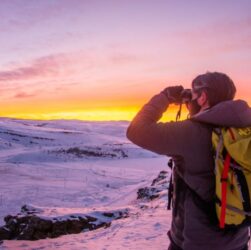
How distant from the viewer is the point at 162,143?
8.98ft

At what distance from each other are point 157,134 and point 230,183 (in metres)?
0.55

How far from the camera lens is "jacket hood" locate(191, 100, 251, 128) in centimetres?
273

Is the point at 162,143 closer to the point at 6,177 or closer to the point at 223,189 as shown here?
the point at 223,189

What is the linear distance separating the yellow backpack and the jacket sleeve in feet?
0.80

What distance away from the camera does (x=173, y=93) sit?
2996mm

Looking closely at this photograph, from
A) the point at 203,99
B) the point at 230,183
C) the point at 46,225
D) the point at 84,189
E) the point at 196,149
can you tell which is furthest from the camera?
the point at 84,189

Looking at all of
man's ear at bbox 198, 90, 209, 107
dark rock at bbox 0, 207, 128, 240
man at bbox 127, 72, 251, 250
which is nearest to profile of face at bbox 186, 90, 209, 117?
man's ear at bbox 198, 90, 209, 107

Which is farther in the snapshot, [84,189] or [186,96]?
[84,189]

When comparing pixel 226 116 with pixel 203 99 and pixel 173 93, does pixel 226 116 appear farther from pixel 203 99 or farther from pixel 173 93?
pixel 173 93

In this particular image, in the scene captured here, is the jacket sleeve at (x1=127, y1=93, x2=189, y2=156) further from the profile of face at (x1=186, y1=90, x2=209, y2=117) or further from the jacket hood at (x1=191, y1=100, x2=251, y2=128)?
the profile of face at (x1=186, y1=90, x2=209, y2=117)

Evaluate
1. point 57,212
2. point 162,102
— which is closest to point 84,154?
point 57,212

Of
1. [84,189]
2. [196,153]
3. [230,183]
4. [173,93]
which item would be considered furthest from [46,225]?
[84,189]

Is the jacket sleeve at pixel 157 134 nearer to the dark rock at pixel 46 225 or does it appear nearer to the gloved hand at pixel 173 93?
the gloved hand at pixel 173 93

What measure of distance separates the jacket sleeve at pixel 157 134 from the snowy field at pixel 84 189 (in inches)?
228
